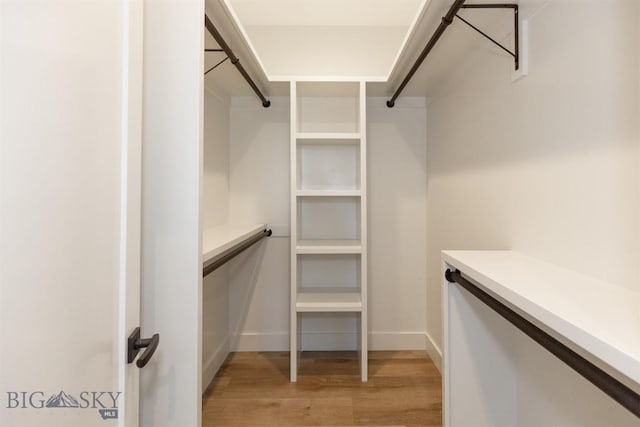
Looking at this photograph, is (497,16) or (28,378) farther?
(497,16)

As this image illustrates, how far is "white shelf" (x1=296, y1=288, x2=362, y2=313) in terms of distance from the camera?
1.97 metres

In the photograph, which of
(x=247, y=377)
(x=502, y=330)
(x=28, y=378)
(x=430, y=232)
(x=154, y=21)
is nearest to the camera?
(x=28, y=378)

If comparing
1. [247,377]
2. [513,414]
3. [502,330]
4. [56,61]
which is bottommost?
[247,377]

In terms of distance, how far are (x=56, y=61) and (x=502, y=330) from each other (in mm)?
1511

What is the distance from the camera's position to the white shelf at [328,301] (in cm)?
197

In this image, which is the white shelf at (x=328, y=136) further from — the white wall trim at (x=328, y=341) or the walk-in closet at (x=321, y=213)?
the white wall trim at (x=328, y=341)

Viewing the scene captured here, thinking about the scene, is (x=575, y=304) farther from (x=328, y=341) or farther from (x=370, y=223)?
(x=328, y=341)

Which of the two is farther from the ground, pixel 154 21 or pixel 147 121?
pixel 154 21

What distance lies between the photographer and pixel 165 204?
814mm

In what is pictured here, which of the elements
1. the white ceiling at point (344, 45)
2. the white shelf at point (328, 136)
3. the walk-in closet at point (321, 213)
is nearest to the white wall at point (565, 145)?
the walk-in closet at point (321, 213)

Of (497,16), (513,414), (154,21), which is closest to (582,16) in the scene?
(497,16)

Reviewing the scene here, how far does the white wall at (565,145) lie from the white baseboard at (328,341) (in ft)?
3.61

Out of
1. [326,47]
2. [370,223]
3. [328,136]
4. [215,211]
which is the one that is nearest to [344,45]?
[326,47]

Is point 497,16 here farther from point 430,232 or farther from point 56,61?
point 56,61
